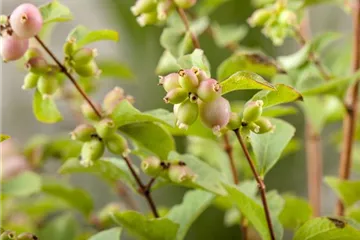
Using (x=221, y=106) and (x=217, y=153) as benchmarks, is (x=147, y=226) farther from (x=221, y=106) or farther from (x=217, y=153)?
(x=217, y=153)

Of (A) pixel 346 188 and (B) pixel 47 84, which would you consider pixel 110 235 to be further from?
(A) pixel 346 188

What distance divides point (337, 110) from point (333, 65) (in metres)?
0.06

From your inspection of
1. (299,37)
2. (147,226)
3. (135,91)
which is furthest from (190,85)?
(135,91)

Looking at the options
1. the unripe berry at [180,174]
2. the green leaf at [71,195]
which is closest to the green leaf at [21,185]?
the green leaf at [71,195]

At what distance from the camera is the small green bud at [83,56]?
402mm

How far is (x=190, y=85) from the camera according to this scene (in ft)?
0.99

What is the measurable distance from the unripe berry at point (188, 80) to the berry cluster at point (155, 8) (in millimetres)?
144

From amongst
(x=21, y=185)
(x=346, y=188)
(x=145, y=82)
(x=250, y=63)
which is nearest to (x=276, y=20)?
(x=250, y=63)

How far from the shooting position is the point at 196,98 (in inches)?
12.1

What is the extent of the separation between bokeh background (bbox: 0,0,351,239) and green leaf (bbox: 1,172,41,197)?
614 millimetres

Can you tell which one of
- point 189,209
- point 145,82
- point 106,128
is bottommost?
point 145,82

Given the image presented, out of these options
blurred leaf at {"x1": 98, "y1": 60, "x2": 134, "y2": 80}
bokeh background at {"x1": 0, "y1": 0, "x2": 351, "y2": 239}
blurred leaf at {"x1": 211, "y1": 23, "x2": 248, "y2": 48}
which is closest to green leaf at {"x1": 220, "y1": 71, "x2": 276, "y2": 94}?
blurred leaf at {"x1": 211, "y1": 23, "x2": 248, "y2": 48}

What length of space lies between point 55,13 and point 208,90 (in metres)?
0.15

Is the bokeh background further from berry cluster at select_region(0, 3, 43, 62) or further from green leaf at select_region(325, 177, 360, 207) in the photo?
berry cluster at select_region(0, 3, 43, 62)
